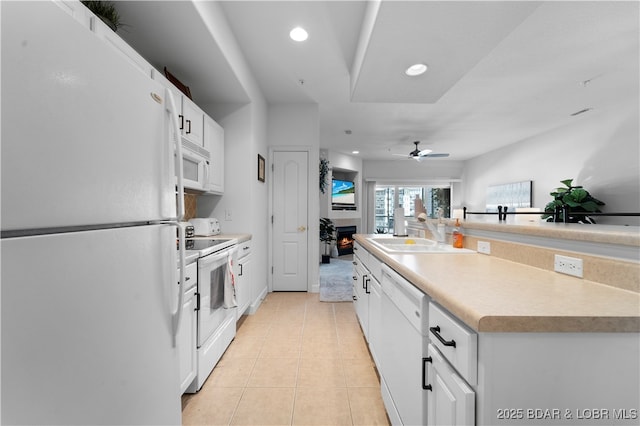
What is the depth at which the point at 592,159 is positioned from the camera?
181 inches

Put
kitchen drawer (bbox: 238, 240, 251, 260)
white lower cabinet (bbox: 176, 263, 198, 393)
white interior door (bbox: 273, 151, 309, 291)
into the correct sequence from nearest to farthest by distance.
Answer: white lower cabinet (bbox: 176, 263, 198, 393) → kitchen drawer (bbox: 238, 240, 251, 260) → white interior door (bbox: 273, 151, 309, 291)

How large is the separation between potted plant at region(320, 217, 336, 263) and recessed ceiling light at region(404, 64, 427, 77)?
14.4ft

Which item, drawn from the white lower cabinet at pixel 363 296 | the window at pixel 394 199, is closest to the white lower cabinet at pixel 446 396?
the white lower cabinet at pixel 363 296

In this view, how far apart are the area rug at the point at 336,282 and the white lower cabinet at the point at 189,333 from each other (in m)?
2.08

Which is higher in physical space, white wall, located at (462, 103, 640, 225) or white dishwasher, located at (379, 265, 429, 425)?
white wall, located at (462, 103, 640, 225)

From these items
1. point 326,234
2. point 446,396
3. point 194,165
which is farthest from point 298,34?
point 326,234

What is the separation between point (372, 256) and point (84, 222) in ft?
5.46

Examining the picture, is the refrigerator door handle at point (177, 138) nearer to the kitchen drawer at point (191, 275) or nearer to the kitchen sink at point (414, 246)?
the kitchen drawer at point (191, 275)

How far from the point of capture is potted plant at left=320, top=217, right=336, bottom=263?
251 inches

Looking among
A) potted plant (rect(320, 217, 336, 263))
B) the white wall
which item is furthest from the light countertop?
potted plant (rect(320, 217, 336, 263))

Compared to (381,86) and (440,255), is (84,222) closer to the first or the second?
(440,255)

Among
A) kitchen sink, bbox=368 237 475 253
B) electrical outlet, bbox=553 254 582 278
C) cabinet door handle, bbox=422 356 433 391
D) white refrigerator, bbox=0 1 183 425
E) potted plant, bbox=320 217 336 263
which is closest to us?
white refrigerator, bbox=0 1 183 425

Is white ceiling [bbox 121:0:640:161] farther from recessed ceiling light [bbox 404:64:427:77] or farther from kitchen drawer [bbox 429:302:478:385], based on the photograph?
kitchen drawer [bbox 429:302:478:385]

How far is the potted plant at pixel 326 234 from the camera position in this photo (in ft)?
20.9
